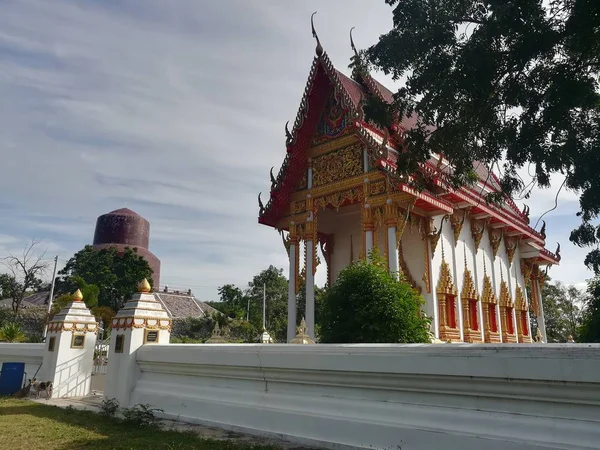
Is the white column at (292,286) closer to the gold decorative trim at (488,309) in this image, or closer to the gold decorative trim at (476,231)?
the gold decorative trim at (476,231)

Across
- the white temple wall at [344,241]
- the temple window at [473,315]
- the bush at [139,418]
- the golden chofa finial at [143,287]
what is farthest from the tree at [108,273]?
the bush at [139,418]

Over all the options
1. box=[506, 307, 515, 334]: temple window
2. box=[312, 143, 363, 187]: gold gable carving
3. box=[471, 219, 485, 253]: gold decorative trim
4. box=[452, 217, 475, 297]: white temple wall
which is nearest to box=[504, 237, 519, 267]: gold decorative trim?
box=[506, 307, 515, 334]: temple window

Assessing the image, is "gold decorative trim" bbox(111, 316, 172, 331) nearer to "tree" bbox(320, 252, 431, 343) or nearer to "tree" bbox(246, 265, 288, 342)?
"tree" bbox(320, 252, 431, 343)

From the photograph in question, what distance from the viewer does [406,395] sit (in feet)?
10.9

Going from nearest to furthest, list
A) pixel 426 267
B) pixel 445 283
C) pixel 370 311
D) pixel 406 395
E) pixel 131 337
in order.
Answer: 1. pixel 406 395
2. pixel 131 337
3. pixel 370 311
4. pixel 426 267
5. pixel 445 283

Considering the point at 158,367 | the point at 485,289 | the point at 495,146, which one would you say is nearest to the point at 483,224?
the point at 485,289

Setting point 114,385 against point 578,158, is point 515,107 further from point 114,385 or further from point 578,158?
point 114,385

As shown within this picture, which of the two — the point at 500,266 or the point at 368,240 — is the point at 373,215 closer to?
the point at 368,240

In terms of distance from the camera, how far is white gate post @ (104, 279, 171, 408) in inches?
228

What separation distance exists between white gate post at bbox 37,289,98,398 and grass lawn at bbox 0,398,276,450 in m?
2.11

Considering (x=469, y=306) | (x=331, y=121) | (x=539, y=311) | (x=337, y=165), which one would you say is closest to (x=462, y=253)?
(x=469, y=306)

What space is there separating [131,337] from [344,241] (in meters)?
9.15

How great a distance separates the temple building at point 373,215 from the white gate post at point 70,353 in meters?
5.14

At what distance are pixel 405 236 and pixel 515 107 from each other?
7.13m
